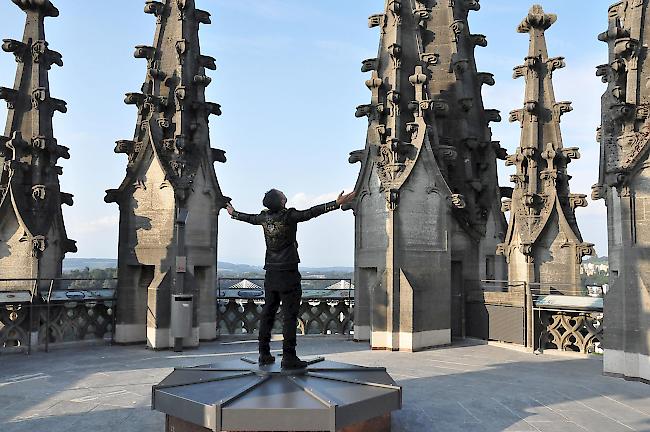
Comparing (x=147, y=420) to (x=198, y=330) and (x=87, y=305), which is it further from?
(x=87, y=305)

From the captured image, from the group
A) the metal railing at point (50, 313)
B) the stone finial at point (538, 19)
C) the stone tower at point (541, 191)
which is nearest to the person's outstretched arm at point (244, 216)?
the metal railing at point (50, 313)

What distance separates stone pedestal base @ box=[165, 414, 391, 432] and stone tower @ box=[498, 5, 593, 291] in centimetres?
1479

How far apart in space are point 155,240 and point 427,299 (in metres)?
9.07

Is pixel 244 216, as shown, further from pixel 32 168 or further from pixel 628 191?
pixel 32 168

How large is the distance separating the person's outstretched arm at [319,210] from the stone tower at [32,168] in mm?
12440

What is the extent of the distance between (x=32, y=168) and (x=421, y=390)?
14979 millimetres

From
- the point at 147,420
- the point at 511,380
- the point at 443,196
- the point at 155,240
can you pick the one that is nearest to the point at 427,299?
the point at 443,196

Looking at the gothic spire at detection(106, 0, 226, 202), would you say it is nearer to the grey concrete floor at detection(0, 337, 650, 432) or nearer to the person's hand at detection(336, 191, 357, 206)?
the grey concrete floor at detection(0, 337, 650, 432)

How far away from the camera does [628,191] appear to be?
13.4 m

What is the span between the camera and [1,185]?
18.6 metres

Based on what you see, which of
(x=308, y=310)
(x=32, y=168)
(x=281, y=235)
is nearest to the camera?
(x=281, y=235)

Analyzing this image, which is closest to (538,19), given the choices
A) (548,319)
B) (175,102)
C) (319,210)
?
(548,319)

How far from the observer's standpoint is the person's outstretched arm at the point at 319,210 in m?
8.30

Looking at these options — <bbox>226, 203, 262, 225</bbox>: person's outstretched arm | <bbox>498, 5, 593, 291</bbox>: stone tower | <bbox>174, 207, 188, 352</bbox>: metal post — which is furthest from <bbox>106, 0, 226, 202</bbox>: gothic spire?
<bbox>498, 5, 593, 291</bbox>: stone tower
